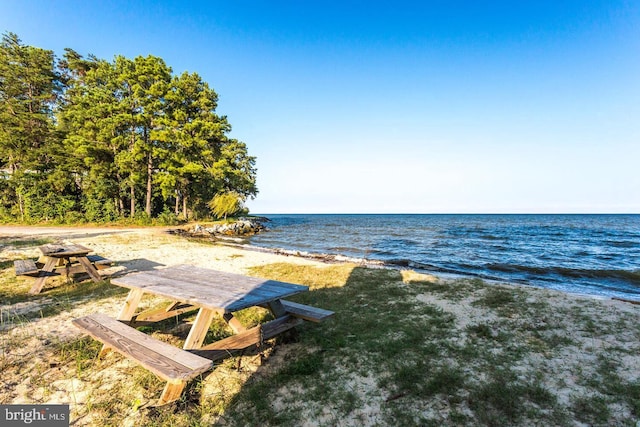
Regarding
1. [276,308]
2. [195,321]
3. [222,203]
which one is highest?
[222,203]

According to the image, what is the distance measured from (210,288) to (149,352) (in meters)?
0.98

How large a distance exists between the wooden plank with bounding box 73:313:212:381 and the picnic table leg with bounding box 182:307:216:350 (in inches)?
6.5

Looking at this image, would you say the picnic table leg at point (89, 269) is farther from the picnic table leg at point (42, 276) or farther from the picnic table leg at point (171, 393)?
the picnic table leg at point (171, 393)

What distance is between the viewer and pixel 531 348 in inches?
165

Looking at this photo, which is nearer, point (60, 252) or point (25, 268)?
point (25, 268)

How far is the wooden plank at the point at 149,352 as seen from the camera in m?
2.49

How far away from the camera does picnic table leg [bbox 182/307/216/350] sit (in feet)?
10.1

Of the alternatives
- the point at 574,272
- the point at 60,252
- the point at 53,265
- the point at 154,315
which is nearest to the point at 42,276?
the point at 53,265

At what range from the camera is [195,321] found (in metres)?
3.17

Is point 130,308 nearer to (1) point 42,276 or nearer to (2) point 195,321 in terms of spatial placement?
(2) point 195,321

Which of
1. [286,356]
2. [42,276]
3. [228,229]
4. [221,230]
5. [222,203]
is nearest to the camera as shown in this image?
[286,356]

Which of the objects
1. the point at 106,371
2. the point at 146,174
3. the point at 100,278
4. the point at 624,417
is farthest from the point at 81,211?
the point at 624,417

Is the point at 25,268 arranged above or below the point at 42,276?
above

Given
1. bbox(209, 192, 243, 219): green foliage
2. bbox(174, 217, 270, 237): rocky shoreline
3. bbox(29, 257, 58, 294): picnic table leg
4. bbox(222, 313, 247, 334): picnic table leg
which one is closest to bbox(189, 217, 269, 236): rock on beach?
bbox(174, 217, 270, 237): rocky shoreline
